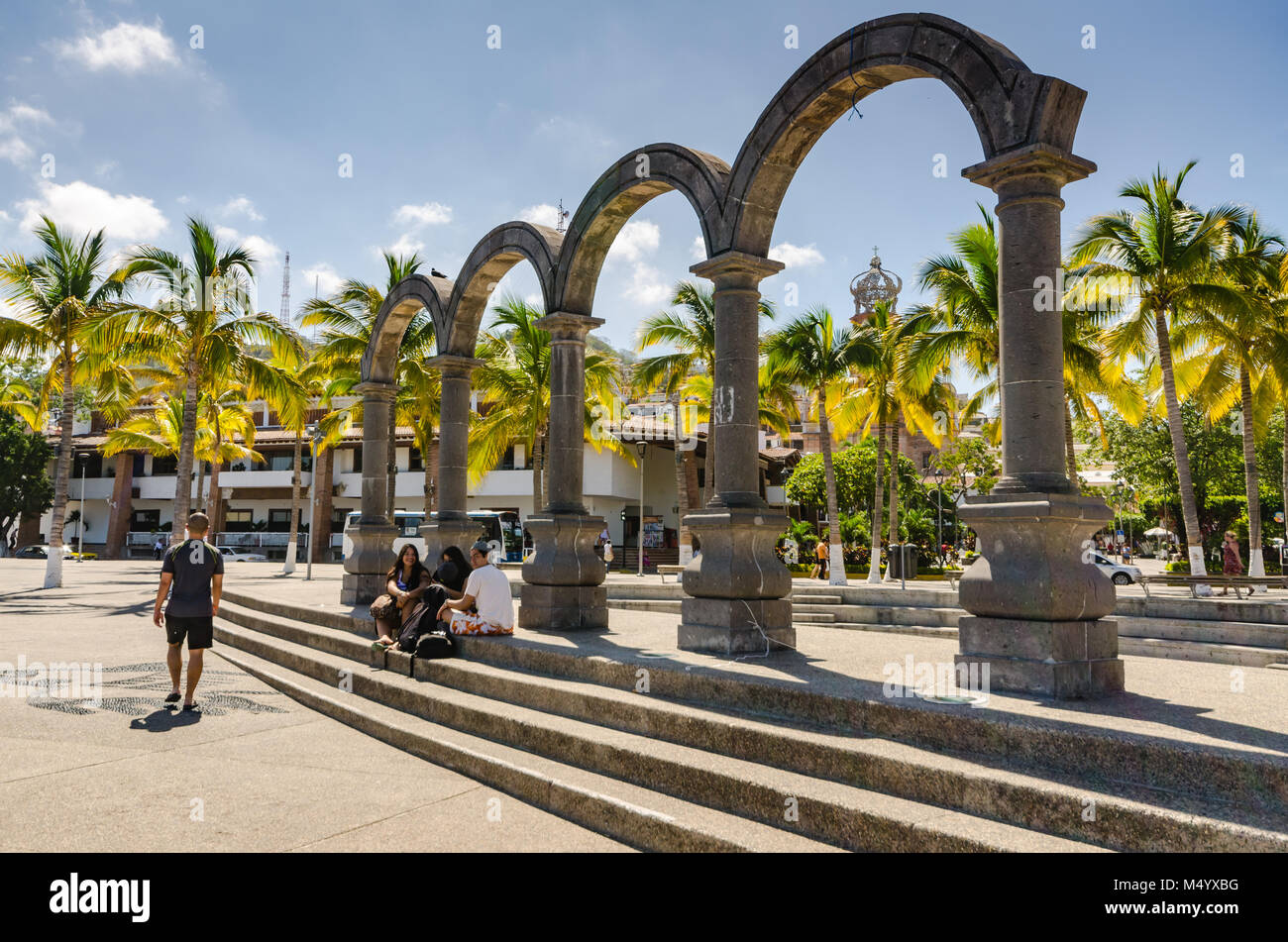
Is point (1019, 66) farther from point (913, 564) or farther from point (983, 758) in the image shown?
point (913, 564)

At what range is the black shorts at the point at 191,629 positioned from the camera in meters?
7.75

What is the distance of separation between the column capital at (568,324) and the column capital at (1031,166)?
15.9 feet

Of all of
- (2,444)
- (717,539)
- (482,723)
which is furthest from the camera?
(2,444)

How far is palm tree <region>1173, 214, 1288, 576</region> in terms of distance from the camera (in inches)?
716

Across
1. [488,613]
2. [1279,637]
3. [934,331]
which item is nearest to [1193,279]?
[934,331]

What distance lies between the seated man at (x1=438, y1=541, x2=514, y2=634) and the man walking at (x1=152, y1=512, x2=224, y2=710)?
218 cm

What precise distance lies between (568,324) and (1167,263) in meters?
14.5

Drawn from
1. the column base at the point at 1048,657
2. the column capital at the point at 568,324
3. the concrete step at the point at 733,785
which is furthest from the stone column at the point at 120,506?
the column base at the point at 1048,657

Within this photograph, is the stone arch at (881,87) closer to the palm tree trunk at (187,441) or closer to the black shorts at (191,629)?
the black shorts at (191,629)

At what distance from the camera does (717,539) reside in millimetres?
7574

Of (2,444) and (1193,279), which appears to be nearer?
(1193,279)

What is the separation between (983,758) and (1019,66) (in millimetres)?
4642

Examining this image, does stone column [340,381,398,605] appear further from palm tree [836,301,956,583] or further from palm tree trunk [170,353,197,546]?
palm tree [836,301,956,583]

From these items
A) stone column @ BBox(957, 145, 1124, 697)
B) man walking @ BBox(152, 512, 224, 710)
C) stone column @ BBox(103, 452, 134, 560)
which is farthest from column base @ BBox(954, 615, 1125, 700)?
stone column @ BBox(103, 452, 134, 560)
